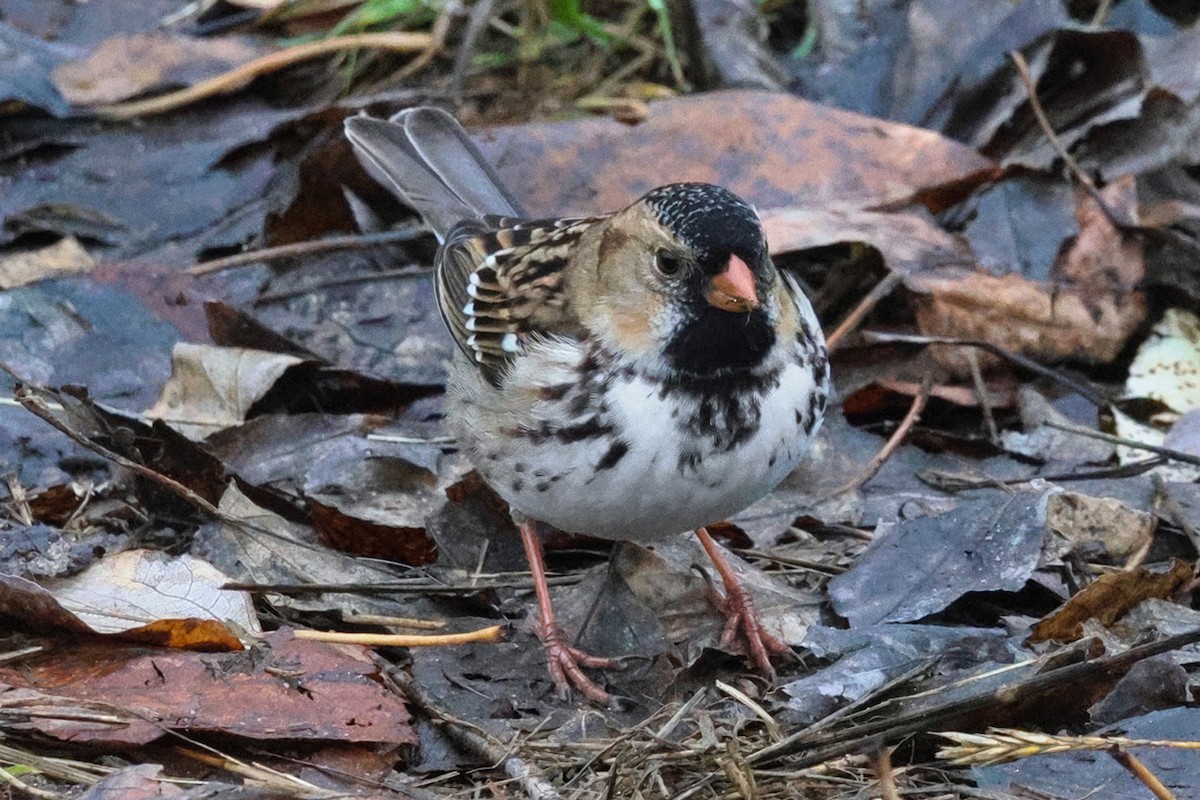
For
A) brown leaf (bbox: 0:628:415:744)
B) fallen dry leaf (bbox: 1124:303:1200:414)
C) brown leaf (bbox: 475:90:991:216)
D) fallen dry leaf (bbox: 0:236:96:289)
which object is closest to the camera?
brown leaf (bbox: 0:628:415:744)

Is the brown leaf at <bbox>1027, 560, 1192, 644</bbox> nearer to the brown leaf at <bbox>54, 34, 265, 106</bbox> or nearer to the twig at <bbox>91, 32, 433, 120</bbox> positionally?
the twig at <bbox>91, 32, 433, 120</bbox>

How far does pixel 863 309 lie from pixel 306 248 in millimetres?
2004

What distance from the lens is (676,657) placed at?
386 cm

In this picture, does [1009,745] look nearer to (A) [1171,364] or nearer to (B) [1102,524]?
(B) [1102,524]

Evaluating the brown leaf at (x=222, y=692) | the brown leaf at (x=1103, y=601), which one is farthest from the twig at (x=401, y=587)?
the brown leaf at (x=1103, y=601)

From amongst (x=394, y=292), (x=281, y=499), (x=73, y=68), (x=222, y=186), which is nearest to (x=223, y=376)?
(x=281, y=499)

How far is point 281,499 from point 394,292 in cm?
138

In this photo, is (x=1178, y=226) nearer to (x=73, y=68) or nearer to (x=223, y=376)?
(x=223, y=376)

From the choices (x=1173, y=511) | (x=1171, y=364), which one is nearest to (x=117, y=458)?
(x=1173, y=511)

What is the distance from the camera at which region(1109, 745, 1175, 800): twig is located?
289cm

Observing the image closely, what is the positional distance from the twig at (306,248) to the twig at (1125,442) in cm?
243

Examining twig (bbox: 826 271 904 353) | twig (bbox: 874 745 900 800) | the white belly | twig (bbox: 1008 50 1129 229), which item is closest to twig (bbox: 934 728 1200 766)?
twig (bbox: 874 745 900 800)

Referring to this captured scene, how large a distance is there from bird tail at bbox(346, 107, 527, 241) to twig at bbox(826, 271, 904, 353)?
1.13 m

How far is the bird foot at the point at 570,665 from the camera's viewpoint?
3.86 meters
